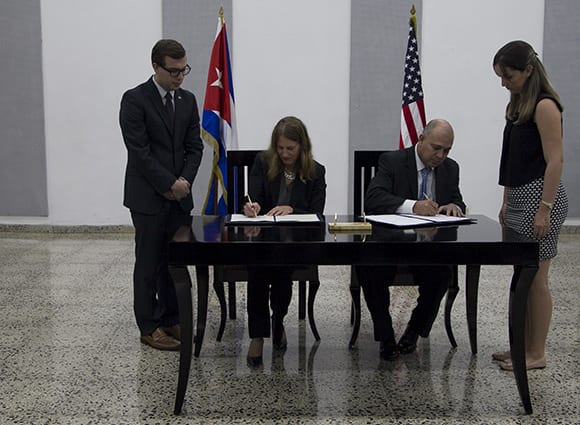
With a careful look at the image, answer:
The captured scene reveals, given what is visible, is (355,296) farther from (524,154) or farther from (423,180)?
(524,154)

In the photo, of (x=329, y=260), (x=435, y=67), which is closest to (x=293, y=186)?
(x=329, y=260)

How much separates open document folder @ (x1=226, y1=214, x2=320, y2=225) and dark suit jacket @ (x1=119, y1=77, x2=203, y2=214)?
0.47 m

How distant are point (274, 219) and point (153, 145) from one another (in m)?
0.83

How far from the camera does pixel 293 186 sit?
356 cm

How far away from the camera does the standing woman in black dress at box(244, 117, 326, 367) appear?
128 inches

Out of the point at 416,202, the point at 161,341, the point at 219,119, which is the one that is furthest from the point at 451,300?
the point at 219,119

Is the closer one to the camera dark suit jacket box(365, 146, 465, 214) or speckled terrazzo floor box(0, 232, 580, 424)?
speckled terrazzo floor box(0, 232, 580, 424)

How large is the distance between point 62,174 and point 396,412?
5485 millimetres

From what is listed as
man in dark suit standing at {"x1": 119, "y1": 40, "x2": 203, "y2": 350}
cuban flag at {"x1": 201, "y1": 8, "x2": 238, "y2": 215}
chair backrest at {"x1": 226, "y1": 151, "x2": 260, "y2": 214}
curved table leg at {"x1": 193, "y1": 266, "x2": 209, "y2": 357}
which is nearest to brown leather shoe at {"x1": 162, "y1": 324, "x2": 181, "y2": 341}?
man in dark suit standing at {"x1": 119, "y1": 40, "x2": 203, "y2": 350}

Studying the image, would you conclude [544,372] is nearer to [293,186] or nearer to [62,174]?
[293,186]

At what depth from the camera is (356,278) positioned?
11.2ft

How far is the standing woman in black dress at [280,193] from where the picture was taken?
3264 millimetres

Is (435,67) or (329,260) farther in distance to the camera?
(435,67)

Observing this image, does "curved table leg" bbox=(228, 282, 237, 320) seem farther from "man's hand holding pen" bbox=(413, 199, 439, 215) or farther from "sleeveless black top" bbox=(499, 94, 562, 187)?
"sleeveless black top" bbox=(499, 94, 562, 187)
